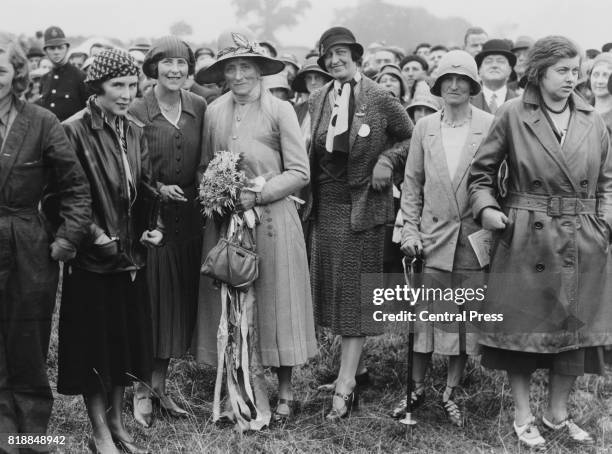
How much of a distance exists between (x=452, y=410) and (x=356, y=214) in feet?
4.83

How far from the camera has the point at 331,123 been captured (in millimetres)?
5348

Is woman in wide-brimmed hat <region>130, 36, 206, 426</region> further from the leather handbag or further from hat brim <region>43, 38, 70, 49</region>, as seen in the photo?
hat brim <region>43, 38, 70, 49</region>

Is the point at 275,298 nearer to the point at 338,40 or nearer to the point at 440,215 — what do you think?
the point at 440,215

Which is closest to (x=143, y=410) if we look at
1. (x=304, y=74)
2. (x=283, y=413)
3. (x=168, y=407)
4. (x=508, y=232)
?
(x=168, y=407)

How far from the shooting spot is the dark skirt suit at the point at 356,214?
17.3 ft

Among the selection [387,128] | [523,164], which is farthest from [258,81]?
[523,164]

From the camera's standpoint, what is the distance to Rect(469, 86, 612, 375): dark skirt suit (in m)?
4.56

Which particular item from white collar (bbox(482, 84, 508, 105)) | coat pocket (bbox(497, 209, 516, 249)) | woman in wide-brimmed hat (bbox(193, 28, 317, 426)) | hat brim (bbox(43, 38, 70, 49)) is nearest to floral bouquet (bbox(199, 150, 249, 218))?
woman in wide-brimmed hat (bbox(193, 28, 317, 426))

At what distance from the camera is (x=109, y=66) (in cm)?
426

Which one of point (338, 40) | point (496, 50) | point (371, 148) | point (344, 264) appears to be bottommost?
point (344, 264)

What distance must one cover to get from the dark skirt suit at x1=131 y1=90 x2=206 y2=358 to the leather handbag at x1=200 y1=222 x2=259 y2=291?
1.45 feet

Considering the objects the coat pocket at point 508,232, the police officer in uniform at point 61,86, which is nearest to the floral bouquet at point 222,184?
the coat pocket at point 508,232

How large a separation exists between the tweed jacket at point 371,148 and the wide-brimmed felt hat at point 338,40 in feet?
0.76

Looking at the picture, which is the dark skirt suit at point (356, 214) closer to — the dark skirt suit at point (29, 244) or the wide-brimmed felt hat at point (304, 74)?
the dark skirt suit at point (29, 244)
